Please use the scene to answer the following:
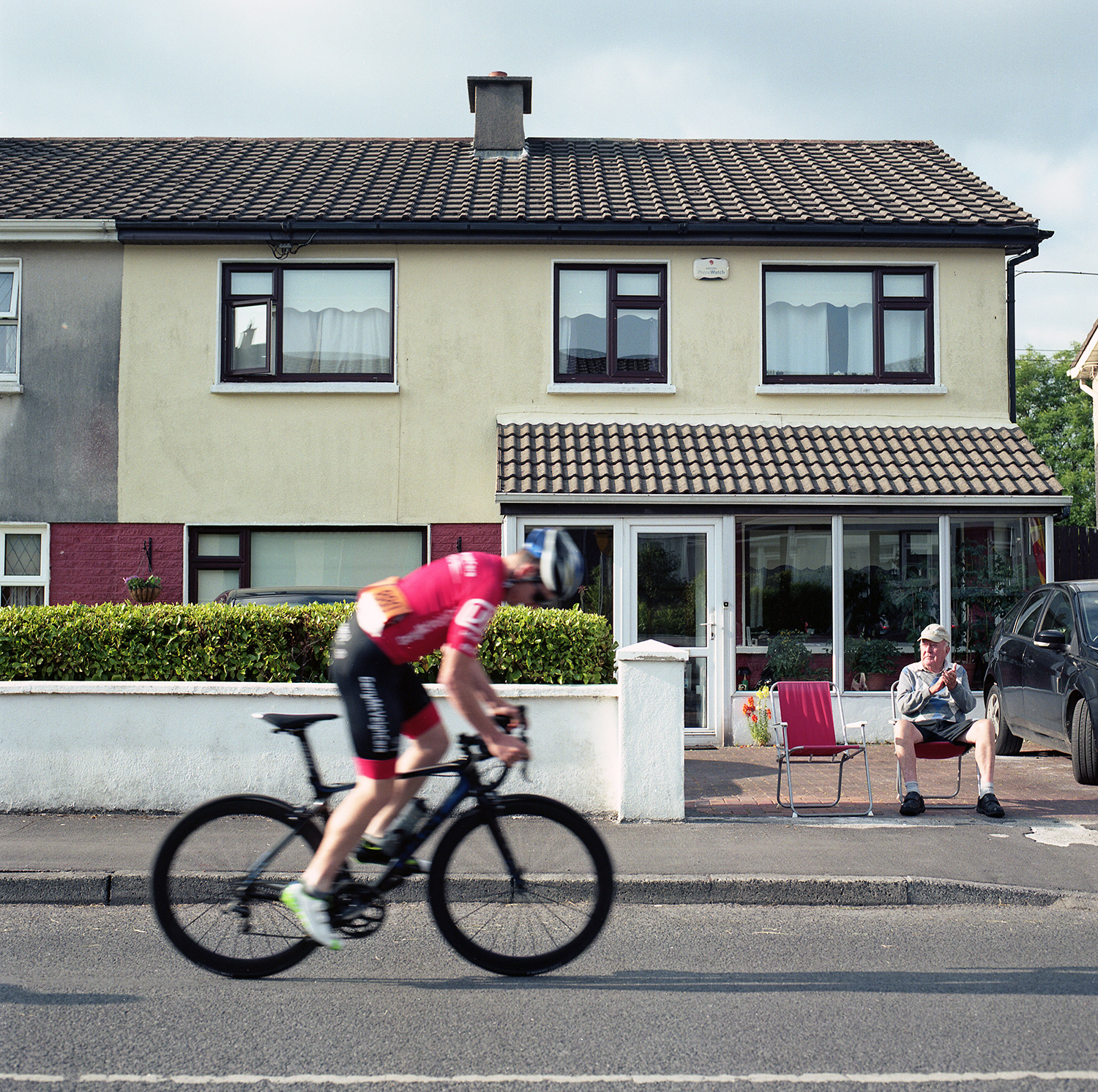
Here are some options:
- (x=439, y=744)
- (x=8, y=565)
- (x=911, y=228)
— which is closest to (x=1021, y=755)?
(x=911, y=228)

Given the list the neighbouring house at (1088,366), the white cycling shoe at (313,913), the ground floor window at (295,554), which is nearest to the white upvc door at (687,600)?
the ground floor window at (295,554)

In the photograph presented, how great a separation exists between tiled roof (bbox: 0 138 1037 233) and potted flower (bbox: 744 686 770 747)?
18.0 ft

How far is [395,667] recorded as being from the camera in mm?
4211

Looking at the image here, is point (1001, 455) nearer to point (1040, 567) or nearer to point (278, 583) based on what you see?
point (1040, 567)

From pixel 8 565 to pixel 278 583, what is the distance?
316 centimetres

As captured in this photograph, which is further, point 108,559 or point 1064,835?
point 108,559

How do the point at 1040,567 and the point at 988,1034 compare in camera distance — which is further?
the point at 1040,567

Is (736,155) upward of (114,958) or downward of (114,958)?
upward

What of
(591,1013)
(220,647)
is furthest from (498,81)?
(591,1013)

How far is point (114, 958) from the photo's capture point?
4770 millimetres

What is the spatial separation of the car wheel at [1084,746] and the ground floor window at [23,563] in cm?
1076

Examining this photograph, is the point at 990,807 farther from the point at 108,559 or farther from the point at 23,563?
the point at 23,563

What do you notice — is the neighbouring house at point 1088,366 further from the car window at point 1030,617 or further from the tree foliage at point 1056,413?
the tree foliage at point 1056,413

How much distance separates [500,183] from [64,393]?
6.06 meters
